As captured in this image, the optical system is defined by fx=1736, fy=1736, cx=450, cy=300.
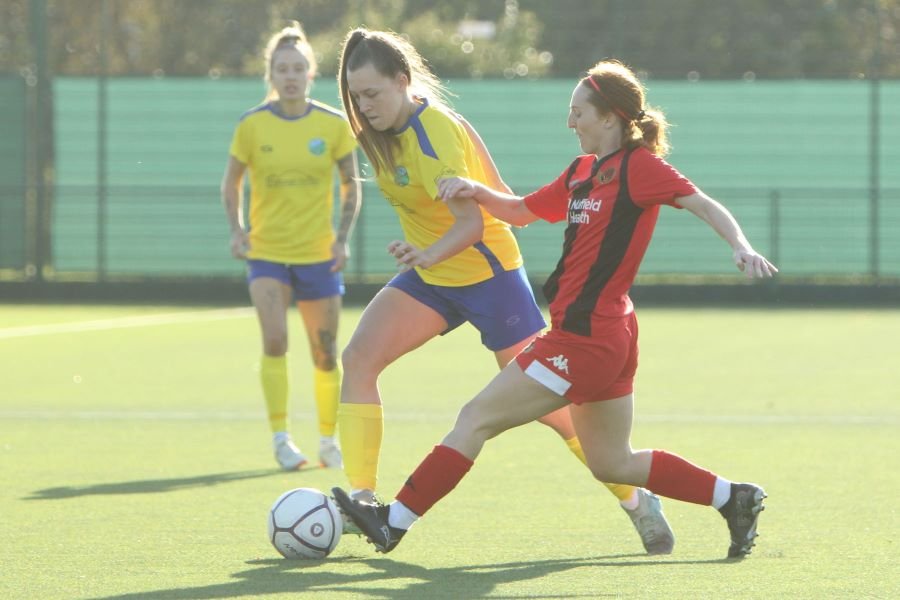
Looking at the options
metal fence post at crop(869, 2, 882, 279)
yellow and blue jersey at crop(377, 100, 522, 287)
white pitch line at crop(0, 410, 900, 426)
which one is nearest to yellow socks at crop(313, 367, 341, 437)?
white pitch line at crop(0, 410, 900, 426)

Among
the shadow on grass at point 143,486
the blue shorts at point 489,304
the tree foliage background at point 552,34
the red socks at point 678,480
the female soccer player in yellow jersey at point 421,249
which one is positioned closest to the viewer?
the red socks at point 678,480

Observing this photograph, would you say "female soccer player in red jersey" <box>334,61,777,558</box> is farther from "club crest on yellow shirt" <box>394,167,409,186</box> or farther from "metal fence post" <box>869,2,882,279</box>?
"metal fence post" <box>869,2,882,279</box>

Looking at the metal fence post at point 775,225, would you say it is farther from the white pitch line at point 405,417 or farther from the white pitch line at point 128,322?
the white pitch line at point 405,417

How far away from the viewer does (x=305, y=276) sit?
9.05m

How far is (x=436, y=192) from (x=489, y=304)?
552mm

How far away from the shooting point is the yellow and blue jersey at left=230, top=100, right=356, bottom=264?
904 centimetres

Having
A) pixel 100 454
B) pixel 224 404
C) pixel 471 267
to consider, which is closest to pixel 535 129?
pixel 224 404

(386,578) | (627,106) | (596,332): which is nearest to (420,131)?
(627,106)

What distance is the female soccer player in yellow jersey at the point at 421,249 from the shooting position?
246 inches

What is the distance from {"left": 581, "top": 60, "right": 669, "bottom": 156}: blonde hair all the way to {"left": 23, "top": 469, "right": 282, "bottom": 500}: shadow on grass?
298 cm

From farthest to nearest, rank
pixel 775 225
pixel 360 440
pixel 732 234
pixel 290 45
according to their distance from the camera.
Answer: pixel 775 225 < pixel 290 45 < pixel 360 440 < pixel 732 234

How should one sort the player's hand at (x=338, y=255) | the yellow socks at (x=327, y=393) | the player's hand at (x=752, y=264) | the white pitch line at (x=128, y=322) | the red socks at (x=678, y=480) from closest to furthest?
1. the player's hand at (x=752, y=264)
2. the red socks at (x=678, y=480)
3. the yellow socks at (x=327, y=393)
4. the player's hand at (x=338, y=255)
5. the white pitch line at (x=128, y=322)

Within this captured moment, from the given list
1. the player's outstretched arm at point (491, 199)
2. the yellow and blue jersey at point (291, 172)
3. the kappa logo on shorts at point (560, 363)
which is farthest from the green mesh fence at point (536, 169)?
the kappa logo on shorts at point (560, 363)

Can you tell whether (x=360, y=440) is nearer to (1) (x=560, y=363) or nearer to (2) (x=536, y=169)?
(1) (x=560, y=363)
